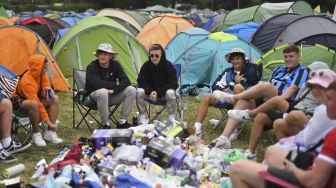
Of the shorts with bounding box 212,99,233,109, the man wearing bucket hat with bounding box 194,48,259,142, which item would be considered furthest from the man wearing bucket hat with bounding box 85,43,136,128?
the shorts with bounding box 212,99,233,109

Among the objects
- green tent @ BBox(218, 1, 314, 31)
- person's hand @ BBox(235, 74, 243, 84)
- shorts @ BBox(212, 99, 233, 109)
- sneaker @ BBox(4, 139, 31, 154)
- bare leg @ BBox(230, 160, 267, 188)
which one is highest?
bare leg @ BBox(230, 160, 267, 188)

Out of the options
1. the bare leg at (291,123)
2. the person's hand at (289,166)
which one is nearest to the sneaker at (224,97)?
the bare leg at (291,123)

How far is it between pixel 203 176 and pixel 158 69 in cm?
250

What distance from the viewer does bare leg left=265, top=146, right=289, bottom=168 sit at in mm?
3035

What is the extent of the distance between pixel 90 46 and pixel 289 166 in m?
6.66

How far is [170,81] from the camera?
6.28 m

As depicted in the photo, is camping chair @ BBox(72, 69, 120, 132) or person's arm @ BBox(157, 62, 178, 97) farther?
person's arm @ BBox(157, 62, 178, 97)

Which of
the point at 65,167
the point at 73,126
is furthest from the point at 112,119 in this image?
the point at 65,167

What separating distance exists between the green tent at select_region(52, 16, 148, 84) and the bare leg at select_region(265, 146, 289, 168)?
19.7 ft

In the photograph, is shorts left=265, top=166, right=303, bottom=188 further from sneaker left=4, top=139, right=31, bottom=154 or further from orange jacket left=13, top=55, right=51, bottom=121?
orange jacket left=13, top=55, right=51, bottom=121

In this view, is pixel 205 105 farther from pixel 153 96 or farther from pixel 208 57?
pixel 208 57

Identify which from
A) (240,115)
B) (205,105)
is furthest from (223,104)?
(240,115)

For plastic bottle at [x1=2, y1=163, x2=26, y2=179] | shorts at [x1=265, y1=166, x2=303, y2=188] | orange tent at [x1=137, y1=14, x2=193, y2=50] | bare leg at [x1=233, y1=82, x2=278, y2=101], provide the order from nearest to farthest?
shorts at [x1=265, y1=166, x2=303, y2=188] < plastic bottle at [x1=2, y1=163, x2=26, y2=179] < bare leg at [x1=233, y1=82, x2=278, y2=101] < orange tent at [x1=137, y1=14, x2=193, y2=50]

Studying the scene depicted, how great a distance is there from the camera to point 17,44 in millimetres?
8180
